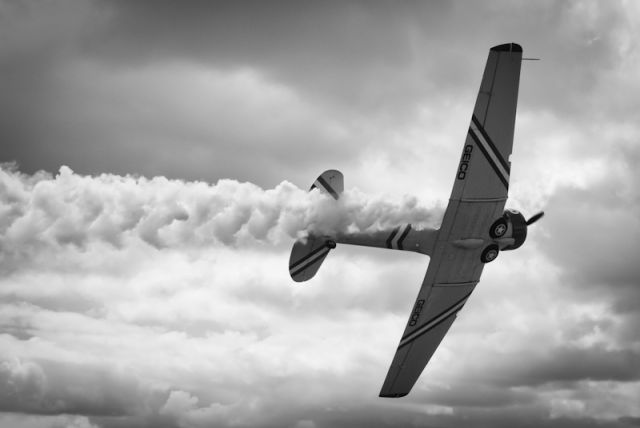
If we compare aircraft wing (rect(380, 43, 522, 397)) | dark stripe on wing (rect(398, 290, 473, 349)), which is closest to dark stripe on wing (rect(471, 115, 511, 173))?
aircraft wing (rect(380, 43, 522, 397))

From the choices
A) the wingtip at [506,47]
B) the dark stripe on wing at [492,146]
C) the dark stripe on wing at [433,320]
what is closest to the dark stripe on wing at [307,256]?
the dark stripe on wing at [433,320]

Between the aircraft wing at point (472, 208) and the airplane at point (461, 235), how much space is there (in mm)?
30

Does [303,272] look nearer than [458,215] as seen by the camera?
No

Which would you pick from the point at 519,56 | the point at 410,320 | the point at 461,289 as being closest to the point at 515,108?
the point at 519,56

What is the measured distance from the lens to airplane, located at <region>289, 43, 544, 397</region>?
75.2ft

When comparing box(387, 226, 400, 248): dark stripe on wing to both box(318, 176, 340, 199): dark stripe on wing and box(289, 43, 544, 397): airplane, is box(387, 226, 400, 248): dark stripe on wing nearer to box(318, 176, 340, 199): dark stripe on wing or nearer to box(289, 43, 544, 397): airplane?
box(289, 43, 544, 397): airplane

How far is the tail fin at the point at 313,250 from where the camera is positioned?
2609cm

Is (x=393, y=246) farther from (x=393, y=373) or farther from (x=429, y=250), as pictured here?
(x=393, y=373)

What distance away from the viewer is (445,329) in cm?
2900

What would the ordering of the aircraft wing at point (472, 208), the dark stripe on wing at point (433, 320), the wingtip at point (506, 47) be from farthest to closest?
the dark stripe on wing at point (433, 320), the aircraft wing at point (472, 208), the wingtip at point (506, 47)

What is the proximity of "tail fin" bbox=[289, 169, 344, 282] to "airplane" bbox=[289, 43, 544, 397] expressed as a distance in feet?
0.11

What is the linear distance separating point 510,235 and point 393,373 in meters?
7.61

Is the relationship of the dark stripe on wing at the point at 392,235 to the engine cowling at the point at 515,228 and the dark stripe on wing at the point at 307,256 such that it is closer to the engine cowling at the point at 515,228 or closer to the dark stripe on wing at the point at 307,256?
the dark stripe on wing at the point at 307,256

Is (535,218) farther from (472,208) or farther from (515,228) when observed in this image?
(472,208)
